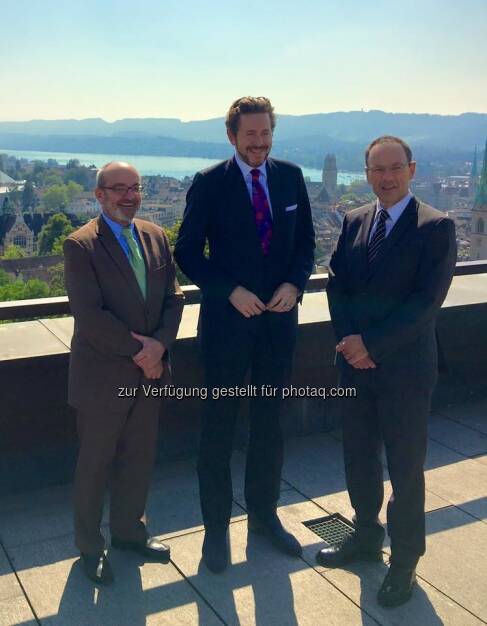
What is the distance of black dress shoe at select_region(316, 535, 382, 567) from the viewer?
342cm

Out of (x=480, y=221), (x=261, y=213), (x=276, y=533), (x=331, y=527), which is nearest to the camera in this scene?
(x=261, y=213)

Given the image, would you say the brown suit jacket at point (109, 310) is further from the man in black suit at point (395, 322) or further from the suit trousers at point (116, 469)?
the man in black suit at point (395, 322)

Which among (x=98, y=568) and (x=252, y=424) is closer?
(x=98, y=568)

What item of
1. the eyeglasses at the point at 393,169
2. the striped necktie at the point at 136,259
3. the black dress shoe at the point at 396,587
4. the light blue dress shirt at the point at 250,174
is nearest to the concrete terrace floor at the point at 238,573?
the black dress shoe at the point at 396,587

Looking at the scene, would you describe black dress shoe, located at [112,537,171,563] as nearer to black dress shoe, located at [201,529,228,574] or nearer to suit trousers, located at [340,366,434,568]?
black dress shoe, located at [201,529,228,574]

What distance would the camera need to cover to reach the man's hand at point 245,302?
3205 mm

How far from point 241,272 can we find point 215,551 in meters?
1.36

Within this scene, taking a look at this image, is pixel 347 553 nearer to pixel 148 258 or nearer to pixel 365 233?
pixel 365 233

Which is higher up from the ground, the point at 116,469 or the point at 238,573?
the point at 116,469

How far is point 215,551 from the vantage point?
3389 mm

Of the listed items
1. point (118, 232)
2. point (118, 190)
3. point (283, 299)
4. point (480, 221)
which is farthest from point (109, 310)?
point (480, 221)

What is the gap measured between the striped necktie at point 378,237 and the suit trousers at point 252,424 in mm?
572

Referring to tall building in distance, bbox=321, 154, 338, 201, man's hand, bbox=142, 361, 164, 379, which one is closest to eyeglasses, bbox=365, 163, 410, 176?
man's hand, bbox=142, 361, 164, 379

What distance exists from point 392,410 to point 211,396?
870 mm
